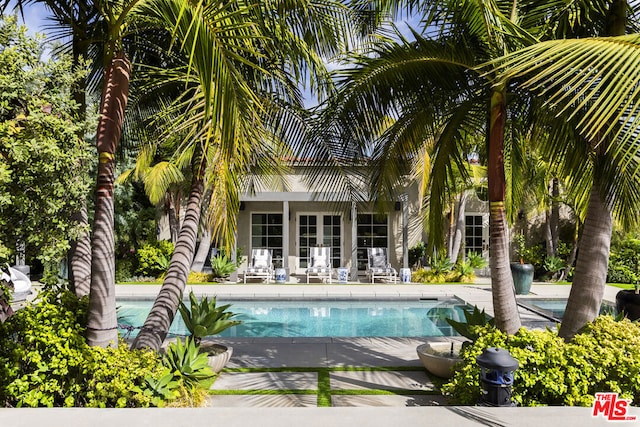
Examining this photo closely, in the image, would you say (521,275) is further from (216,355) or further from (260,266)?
(216,355)

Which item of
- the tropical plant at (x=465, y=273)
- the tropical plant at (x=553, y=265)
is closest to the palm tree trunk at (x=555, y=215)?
the tropical plant at (x=553, y=265)

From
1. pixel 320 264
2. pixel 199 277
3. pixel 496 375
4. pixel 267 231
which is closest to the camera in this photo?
pixel 496 375

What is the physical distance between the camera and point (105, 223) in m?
4.17

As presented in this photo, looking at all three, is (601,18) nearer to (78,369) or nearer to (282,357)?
(282,357)

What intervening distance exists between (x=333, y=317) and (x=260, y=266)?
538 centimetres

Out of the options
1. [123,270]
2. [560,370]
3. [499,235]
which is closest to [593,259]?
[499,235]

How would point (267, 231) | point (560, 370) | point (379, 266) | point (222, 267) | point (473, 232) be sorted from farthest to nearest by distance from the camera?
point (473, 232)
point (267, 231)
point (379, 266)
point (222, 267)
point (560, 370)

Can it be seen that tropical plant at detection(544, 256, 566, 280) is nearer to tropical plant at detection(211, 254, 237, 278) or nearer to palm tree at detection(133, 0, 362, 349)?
tropical plant at detection(211, 254, 237, 278)

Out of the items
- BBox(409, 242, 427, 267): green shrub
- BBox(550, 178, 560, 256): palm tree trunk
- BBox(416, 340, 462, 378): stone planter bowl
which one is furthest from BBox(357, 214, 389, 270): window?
BBox(416, 340, 462, 378): stone planter bowl

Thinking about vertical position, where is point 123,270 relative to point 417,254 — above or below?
below

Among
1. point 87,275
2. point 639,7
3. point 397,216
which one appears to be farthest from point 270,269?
point 639,7

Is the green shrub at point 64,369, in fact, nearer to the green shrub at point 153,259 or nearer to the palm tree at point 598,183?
the palm tree at point 598,183

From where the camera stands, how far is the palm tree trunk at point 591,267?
14.9 feet

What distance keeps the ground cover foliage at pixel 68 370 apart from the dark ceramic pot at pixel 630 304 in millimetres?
5658
